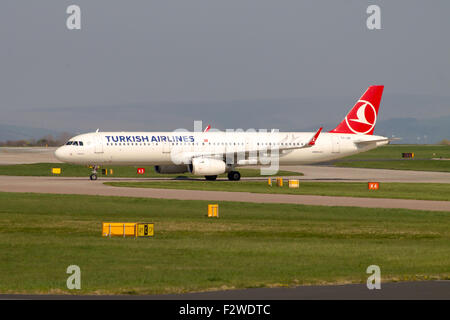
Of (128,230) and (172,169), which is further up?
(172,169)

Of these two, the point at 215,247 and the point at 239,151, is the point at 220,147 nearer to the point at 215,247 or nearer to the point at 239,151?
the point at 239,151

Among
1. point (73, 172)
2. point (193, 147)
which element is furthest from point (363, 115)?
point (73, 172)

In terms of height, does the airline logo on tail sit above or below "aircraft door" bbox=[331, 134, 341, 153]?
above

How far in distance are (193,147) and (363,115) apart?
57.6 feet

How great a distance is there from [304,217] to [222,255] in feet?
42.2

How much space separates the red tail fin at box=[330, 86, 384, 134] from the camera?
69.8m

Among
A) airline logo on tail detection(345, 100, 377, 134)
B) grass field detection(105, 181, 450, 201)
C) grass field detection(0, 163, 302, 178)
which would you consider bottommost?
grass field detection(105, 181, 450, 201)

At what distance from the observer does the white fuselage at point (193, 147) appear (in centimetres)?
6147

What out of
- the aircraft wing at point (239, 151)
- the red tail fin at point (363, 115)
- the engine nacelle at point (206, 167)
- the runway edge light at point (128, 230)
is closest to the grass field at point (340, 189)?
the engine nacelle at point (206, 167)

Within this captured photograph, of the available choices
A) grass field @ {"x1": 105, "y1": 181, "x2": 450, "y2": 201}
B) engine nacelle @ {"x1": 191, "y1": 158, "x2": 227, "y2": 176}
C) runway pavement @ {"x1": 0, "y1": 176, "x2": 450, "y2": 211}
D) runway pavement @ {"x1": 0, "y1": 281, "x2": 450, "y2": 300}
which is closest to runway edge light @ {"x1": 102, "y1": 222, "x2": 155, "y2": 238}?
runway pavement @ {"x1": 0, "y1": 281, "x2": 450, "y2": 300}

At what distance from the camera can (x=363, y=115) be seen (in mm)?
70000

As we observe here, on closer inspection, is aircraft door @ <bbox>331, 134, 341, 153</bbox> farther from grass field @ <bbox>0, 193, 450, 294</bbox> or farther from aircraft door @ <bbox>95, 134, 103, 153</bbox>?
grass field @ <bbox>0, 193, 450, 294</bbox>

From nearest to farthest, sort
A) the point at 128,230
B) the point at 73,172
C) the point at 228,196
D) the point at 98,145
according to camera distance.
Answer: the point at 128,230
the point at 228,196
the point at 98,145
the point at 73,172
